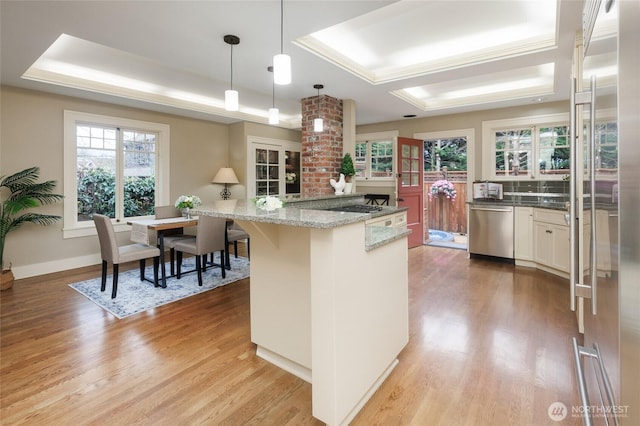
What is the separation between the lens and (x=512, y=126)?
5.20 metres

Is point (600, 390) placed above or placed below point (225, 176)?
below

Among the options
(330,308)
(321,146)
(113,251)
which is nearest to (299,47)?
(321,146)

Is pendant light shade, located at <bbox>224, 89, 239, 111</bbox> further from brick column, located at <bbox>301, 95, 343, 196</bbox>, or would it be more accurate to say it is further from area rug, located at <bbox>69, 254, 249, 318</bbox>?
area rug, located at <bbox>69, 254, 249, 318</bbox>

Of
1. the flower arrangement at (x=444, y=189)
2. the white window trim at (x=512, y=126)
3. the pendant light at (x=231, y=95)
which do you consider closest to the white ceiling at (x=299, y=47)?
the pendant light at (x=231, y=95)

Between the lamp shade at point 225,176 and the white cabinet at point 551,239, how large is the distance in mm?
5065

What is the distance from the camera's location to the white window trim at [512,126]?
4883mm

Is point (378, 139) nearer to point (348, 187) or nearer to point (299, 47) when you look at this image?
point (348, 187)

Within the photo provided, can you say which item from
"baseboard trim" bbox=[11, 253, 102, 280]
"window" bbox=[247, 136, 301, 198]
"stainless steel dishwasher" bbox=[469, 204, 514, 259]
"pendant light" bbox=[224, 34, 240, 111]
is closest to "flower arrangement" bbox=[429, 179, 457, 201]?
"stainless steel dishwasher" bbox=[469, 204, 514, 259]

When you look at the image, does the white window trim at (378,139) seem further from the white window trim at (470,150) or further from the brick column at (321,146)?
the brick column at (321,146)

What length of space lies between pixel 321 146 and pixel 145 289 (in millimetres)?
2866

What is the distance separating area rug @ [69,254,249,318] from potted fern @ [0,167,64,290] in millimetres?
1006

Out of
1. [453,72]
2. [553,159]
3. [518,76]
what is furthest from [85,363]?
[553,159]

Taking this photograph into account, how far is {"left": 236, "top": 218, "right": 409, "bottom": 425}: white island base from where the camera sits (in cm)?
147

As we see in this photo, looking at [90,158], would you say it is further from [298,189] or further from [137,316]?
[298,189]
